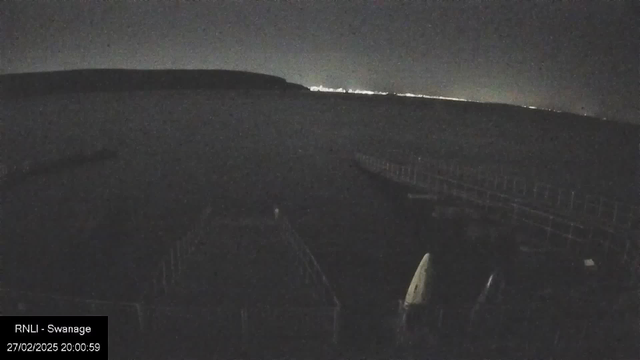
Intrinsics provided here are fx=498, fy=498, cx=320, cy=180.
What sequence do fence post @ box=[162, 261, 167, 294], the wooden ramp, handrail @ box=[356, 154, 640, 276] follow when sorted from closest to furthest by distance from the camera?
the wooden ramp
fence post @ box=[162, 261, 167, 294]
handrail @ box=[356, 154, 640, 276]

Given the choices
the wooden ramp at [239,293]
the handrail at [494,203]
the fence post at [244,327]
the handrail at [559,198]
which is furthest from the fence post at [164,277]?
the handrail at [559,198]

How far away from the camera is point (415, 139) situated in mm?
5801

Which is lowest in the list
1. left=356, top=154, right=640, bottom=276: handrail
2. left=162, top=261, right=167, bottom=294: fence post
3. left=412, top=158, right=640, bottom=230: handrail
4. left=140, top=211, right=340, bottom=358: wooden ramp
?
left=162, top=261, right=167, bottom=294: fence post

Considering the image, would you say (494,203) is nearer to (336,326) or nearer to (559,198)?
(559,198)

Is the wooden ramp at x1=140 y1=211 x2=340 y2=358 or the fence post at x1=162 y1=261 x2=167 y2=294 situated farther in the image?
the fence post at x1=162 y1=261 x2=167 y2=294

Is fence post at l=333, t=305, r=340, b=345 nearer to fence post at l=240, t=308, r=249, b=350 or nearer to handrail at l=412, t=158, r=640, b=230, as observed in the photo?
fence post at l=240, t=308, r=249, b=350

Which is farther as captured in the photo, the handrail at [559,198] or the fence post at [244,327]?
the handrail at [559,198]

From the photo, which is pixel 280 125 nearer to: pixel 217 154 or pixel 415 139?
pixel 217 154

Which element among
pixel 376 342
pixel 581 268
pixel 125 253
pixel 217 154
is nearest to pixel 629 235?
pixel 581 268

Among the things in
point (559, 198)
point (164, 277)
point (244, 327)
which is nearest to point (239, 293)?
point (164, 277)

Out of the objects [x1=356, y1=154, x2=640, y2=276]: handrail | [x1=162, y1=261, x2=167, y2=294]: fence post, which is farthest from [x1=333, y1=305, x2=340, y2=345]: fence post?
[x1=356, y1=154, x2=640, y2=276]: handrail

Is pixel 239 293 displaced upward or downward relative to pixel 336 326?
downward

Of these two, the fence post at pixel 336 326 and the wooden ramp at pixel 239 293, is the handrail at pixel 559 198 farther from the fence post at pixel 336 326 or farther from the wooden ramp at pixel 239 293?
the fence post at pixel 336 326

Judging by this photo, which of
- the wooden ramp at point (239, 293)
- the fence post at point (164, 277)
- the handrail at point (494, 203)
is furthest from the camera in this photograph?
the handrail at point (494, 203)
